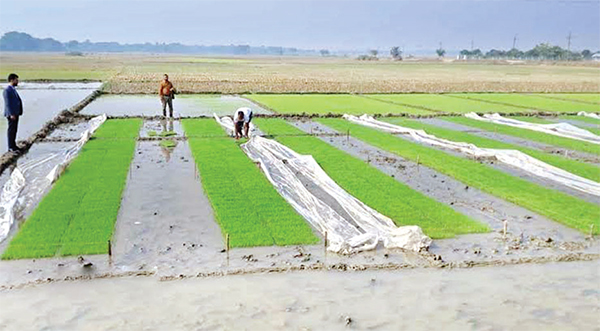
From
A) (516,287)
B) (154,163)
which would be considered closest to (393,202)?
(516,287)

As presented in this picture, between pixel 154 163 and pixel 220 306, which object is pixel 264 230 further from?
pixel 154 163

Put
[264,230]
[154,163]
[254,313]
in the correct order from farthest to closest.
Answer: [154,163] < [264,230] < [254,313]

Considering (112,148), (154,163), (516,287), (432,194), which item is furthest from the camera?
(112,148)

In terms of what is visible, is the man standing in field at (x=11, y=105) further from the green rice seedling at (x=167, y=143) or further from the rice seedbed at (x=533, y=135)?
the rice seedbed at (x=533, y=135)

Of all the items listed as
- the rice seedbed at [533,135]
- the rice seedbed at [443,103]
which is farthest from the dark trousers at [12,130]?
the rice seedbed at [443,103]

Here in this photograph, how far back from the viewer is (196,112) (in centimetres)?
2258

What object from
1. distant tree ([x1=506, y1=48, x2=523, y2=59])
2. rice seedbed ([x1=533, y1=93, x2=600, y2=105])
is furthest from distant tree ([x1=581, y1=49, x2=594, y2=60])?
rice seedbed ([x1=533, y1=93, x2=600, y2=105])

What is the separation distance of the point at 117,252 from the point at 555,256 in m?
5.55

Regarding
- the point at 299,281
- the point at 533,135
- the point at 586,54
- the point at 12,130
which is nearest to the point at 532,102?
the point at 533,135

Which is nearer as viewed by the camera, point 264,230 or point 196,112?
point 264,230

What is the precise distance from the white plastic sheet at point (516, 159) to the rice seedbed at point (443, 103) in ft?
25.0

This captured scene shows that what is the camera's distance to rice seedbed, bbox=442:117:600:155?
1575 cm

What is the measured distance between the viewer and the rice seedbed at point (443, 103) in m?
24.9

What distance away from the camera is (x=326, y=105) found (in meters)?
25.5
